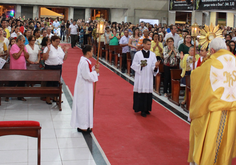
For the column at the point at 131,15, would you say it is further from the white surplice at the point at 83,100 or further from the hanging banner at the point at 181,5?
the white surplice at the point at 83,100

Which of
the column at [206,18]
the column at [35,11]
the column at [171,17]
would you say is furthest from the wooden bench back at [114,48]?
the column at [35,11]

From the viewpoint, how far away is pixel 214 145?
4445mm

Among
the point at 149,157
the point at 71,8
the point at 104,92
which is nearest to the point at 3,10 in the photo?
the point at 71,8

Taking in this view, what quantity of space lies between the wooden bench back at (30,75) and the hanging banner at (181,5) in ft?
44.5

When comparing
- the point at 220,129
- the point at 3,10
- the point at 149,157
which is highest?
the point at 3,10

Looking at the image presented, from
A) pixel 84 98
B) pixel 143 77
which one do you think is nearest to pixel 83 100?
pixel 84 98

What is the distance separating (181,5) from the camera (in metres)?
21.2

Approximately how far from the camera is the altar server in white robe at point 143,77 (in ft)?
25.6

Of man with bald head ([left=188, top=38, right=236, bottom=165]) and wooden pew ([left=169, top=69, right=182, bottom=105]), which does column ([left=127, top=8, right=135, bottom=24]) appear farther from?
man with bald head ([left=188, top=38, right=236, bottom=165])

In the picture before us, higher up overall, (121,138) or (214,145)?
(214,145)

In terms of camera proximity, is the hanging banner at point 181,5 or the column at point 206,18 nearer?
the hanging banner at point 181,5

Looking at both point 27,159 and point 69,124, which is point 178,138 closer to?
point 69,124

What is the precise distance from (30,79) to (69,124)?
2.17 metres

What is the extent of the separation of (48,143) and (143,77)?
9.51 feet
